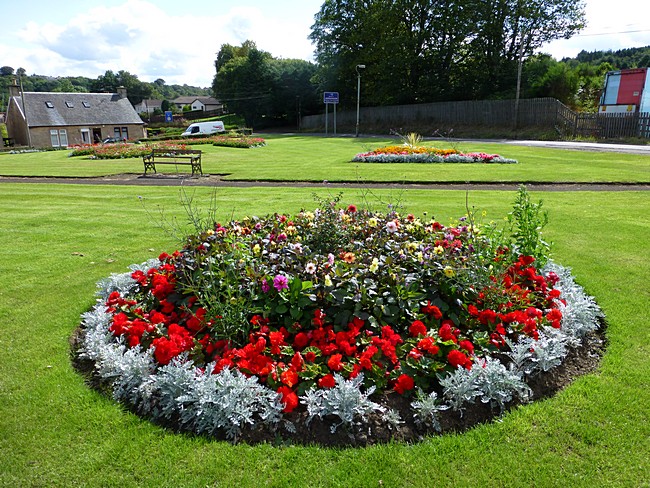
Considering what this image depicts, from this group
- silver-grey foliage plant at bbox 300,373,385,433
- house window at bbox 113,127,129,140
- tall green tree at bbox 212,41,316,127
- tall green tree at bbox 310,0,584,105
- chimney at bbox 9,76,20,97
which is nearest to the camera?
silver-grey foliage plant at bbox 300,373,385,433

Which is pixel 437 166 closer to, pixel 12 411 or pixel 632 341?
pixel 632 341

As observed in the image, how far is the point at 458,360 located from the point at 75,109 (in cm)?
6547

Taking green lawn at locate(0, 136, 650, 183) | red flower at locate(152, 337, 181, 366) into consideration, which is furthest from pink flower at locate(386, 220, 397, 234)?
green lawn at locate(0, 136, 650, 183)

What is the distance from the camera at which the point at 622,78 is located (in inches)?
1179

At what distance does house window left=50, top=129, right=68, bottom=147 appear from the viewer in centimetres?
5456

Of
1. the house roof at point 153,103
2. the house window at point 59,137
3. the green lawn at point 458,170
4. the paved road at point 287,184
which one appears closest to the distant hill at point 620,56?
the green lawn at point 458,170

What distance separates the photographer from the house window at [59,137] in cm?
5456

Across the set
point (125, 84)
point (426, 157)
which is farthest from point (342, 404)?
point (125, 84)

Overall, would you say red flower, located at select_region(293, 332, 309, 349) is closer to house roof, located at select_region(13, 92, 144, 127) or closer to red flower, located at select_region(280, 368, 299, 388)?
red flower, located at select_region(280, 368, 299, 388)

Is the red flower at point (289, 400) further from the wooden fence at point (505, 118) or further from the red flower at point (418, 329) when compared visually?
the wooden fence at point (505, 118)

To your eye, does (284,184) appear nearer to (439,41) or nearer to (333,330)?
(333,330)

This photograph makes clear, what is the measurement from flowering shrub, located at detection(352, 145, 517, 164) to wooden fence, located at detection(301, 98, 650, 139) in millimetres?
15577

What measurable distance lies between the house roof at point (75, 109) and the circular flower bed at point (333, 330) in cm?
5913

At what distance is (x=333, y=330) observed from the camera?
3736 mm
